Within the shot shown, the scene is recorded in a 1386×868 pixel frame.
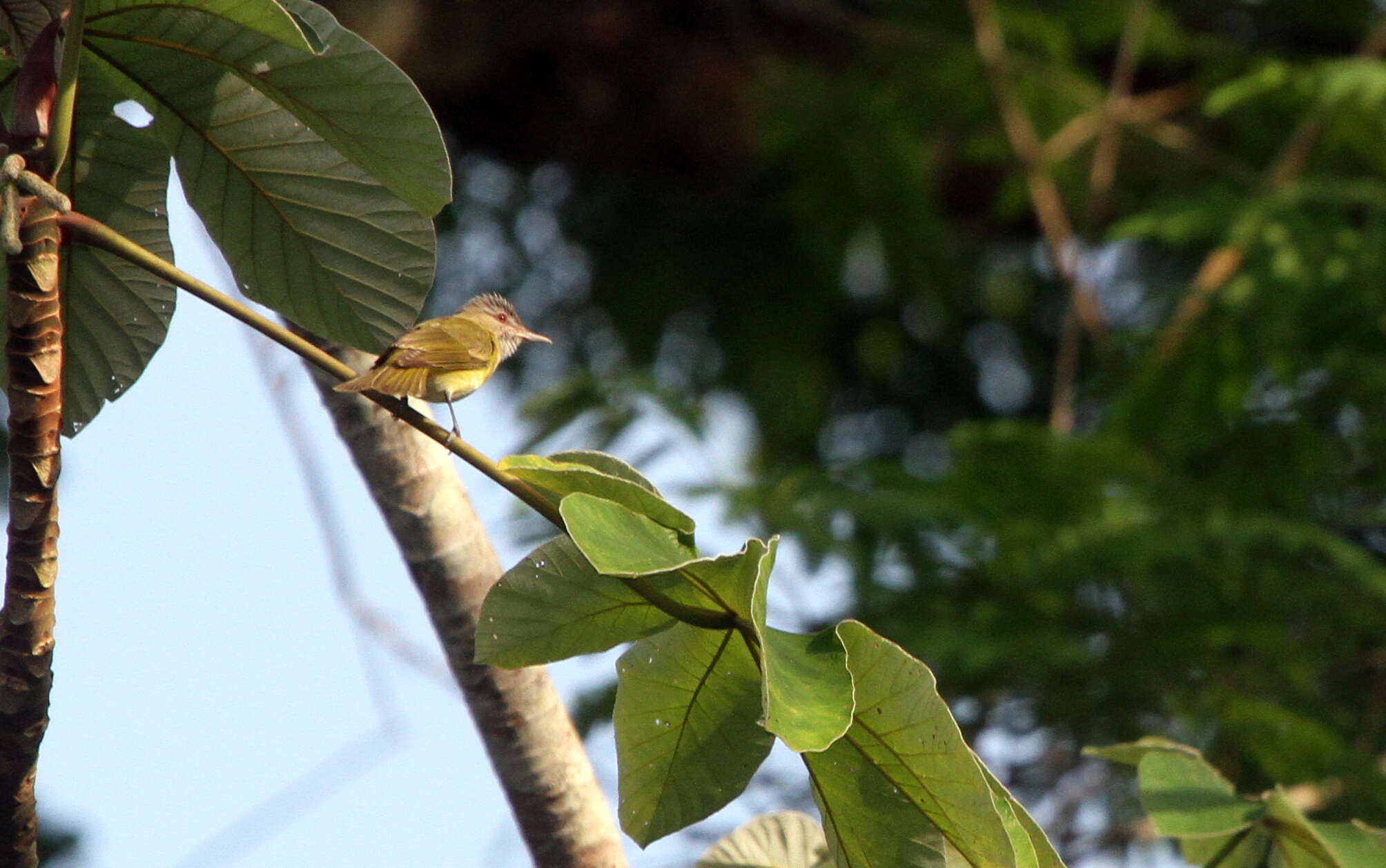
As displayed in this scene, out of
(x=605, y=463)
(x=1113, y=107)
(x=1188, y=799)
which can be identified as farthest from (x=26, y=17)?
A: (x=1113, y=107)

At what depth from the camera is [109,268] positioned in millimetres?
1184

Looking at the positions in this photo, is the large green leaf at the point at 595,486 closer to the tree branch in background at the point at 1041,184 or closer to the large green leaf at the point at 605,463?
the large green leaf at the point at 605,463

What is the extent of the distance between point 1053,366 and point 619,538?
513 centimetres

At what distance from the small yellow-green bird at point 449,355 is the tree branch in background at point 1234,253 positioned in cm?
238

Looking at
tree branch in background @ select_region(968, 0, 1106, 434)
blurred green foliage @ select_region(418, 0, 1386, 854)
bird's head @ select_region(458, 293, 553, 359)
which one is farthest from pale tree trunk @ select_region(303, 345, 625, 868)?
tree branch in background @ select_region(968, 0, 1106, 434)

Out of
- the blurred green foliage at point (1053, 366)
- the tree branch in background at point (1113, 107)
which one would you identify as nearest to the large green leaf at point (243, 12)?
the blurred green foliage at point (1053, 366)

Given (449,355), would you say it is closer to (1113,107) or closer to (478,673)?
(478,673)

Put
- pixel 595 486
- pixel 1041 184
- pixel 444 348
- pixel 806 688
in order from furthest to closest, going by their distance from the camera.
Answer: pixel 1041 184, pixel 444 348, pixel 595 486, pixel 806 688

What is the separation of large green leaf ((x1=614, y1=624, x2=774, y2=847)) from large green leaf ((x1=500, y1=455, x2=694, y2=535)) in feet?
0.35

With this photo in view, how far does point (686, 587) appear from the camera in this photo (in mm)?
1050

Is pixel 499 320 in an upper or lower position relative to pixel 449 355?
upper

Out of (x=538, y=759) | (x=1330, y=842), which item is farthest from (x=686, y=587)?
(x=1330, y=842)

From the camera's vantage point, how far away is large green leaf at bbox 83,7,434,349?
1.08m

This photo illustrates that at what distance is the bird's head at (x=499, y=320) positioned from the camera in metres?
1.96
